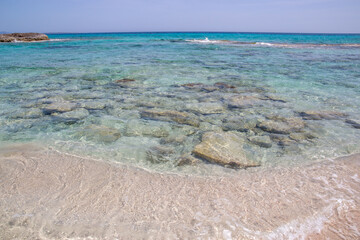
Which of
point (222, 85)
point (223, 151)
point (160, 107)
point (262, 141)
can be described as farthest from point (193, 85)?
point (223, 151)

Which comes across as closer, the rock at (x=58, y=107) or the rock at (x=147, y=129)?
the rock at (x=147, y=129)

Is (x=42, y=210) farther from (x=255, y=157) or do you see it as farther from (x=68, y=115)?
(x=68, y=115)

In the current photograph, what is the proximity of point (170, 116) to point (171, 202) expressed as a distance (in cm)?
296

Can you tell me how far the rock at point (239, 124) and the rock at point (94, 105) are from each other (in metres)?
3.22

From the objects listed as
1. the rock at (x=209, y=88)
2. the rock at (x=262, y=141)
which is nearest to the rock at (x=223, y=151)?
the rock at (x=262, y=141)

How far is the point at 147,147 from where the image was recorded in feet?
13.9

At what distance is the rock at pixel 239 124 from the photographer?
507 cm

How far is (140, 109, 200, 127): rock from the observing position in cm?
535

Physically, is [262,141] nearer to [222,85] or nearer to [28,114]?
[222,85]

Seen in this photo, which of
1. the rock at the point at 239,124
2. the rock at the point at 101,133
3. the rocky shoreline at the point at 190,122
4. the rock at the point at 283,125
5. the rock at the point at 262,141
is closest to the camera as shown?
the rocky shoreline at the point at 190,122

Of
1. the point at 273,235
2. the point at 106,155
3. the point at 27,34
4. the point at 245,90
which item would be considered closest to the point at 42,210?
the point at 106,155

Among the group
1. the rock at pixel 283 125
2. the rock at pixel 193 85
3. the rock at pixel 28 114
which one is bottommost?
the rock at pixel 283 125

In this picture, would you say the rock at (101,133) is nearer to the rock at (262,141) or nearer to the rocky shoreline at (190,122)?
the rocky shoreline at (190,122)

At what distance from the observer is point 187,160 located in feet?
12.5
